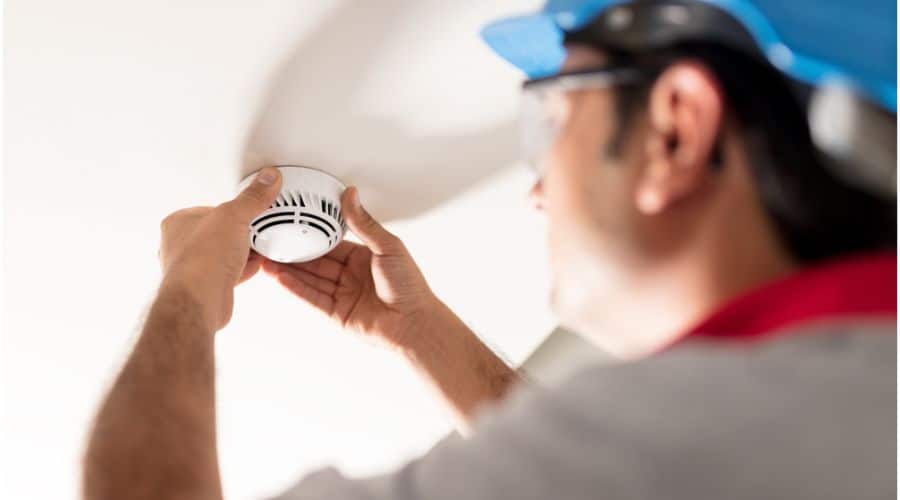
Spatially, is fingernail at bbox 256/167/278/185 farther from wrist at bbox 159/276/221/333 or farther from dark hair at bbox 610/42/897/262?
dark hair at bbox 610/42/897/262

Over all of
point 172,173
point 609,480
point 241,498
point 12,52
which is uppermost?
point 12,52

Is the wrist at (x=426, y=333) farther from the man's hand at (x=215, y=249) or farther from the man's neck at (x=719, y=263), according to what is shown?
the man's neck at (x=719, y=263)

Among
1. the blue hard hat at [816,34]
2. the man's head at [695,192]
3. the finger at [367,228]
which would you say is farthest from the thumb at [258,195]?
the blue hard hat at [816,34]

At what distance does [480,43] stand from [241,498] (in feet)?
3.95

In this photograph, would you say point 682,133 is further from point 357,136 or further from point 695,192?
point 357,136

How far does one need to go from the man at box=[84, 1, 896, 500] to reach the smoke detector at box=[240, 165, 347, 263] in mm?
38

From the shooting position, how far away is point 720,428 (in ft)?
2.40

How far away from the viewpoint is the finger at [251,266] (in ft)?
4.54

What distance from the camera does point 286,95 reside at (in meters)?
1.18

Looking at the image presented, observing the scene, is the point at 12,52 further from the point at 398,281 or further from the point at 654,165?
the point at 654,165

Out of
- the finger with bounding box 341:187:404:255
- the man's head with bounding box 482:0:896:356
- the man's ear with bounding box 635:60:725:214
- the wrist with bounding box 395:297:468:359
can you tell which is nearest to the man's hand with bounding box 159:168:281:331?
the finger with bounding box 341:187:404:255

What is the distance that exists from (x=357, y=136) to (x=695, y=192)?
50cm

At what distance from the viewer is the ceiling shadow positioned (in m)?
1.13

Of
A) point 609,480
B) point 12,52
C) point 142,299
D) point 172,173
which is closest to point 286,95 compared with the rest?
point 172,173
